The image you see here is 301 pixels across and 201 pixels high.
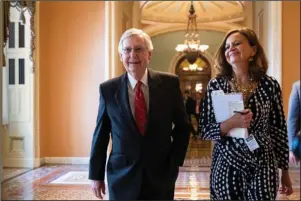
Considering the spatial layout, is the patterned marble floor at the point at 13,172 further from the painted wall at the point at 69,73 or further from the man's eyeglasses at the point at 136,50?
the man's eyeglasses at the point at 136,50

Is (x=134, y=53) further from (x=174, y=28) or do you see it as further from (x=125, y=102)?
(x=174, y=28)

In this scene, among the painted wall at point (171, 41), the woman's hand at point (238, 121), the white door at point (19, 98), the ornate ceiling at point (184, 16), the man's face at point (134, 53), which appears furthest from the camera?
the painted wall at point (171, 41)

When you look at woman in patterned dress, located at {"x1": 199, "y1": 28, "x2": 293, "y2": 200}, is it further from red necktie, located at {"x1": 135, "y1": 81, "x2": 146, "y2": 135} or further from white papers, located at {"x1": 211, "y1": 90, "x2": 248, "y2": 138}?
red necktie, located at {"x1": 135, "y1": 81, "x2": 146, "y2": 135}

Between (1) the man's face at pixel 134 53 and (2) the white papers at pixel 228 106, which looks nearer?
(2) the white papers at pixel 228 106

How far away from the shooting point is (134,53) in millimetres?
1642

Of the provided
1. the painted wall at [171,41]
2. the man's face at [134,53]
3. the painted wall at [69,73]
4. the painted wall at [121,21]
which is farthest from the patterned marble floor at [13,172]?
the painted wall at [171,41]

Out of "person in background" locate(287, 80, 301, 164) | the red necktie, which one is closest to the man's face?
the red necktie

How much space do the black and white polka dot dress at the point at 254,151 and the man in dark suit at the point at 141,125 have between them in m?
0.18

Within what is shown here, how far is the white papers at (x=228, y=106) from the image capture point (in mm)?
1524

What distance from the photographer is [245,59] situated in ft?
5.18

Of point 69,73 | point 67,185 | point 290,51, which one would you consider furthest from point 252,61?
point 69,73

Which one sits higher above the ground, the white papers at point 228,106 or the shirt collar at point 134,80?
the shirt collar at point 134,80

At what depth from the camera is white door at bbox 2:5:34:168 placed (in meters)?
5.92

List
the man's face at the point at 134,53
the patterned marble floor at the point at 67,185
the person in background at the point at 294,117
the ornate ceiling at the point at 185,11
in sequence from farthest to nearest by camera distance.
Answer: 1. the ornate ceiling at the point at 185,11
2. the patterned marble floor at the point at 67,185
3. the person in background at the point at 294,117
4. the man's face at the point at 134,53
